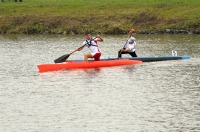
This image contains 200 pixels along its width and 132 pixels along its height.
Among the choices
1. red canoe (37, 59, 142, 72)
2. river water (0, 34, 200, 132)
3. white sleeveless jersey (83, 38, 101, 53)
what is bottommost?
river water (0, 34, 200, 132)

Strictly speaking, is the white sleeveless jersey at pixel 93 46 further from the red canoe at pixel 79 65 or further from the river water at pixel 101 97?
the river water at pixel 101 97

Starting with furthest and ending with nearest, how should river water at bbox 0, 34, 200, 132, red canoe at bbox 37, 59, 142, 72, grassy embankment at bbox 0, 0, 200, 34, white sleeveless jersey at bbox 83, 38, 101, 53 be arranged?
grassy embankment at bbox 0, 0, 200, 34
white sleeveless jersey at bbox 83, 38, 101, 53
red canoe at bbox 37, 59, 142, 72
river water at bbox 0, 34, 200, 132

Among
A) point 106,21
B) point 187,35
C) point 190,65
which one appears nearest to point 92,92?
point 190,65

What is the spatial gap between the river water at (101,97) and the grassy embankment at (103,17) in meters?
25.7

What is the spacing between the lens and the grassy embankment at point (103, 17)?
258ft

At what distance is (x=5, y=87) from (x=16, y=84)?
1109 millimetres

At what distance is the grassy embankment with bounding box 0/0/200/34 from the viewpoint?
78.5m

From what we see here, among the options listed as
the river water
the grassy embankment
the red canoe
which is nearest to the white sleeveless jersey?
the red canoe

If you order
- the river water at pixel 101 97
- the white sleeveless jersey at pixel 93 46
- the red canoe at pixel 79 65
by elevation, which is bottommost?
the river water at pixel 101 97

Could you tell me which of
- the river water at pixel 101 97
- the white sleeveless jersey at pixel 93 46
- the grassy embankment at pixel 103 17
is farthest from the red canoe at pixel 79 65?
the grassy embankment at pixel 103 17

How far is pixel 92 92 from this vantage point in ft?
116

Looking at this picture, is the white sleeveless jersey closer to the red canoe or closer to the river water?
the red canoe

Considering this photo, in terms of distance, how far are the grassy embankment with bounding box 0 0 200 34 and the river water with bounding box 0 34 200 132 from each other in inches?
1010

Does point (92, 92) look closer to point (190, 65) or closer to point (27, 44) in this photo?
point (190, 65)
